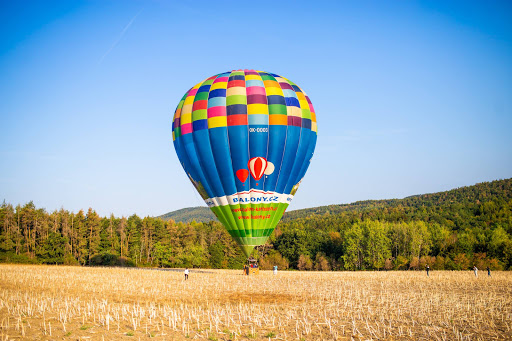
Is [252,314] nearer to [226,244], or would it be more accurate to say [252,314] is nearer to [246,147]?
[246,147]

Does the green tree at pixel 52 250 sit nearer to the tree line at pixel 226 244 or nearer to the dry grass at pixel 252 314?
the tree line at pixel 226 244

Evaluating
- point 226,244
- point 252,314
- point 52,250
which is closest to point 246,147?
point 252,314

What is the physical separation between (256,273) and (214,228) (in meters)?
70.8

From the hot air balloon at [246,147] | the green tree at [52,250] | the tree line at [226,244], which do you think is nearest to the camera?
the hot air balloon at [246,147]

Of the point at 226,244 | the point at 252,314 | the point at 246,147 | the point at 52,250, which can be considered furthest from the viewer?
the point at 226,244

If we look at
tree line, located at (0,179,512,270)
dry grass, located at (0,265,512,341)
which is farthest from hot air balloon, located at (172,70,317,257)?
tree line, located at (0,179,512,270)

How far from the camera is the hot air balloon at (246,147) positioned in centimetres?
3123

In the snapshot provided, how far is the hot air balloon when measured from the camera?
31.2 m

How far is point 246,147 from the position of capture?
31.2 metres

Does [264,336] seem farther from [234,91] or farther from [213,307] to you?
[234,91]

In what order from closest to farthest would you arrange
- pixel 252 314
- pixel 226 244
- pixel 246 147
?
1. pixel 252 314
2. pixel 246 147
3. pixel 226 244

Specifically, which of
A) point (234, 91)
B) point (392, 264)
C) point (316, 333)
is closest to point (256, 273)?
point (234, 91)

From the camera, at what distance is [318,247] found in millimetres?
94938

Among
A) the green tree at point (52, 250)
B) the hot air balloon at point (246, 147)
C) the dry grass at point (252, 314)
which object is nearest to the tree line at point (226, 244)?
the green tree at point (52, 250)
